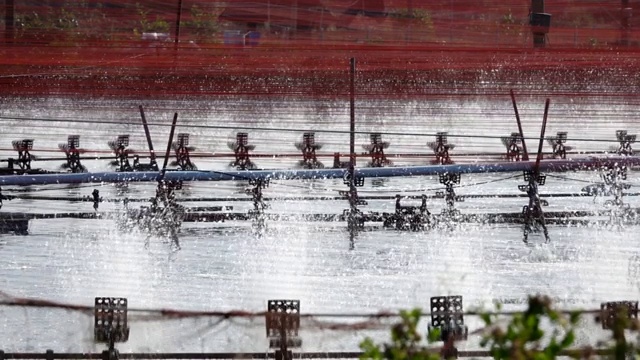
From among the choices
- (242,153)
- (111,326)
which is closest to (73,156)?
(242,153)

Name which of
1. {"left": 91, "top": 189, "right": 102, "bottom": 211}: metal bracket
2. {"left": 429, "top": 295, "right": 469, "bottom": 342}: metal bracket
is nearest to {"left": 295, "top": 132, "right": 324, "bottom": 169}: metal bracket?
{"left": 91, "top": 189, "right": 102, "bottom": 211}: metal bracket

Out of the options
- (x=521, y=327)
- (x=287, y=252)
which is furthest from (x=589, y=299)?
(x=521, y=327)

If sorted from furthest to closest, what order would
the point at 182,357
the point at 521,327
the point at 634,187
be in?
the point at 634,187
the point at 182,357
the point at 521,327

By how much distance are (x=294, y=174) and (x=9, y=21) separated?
7.24 m

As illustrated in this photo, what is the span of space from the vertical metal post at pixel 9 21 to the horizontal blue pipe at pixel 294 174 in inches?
229

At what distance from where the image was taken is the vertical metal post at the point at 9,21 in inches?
640

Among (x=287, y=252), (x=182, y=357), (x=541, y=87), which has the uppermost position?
(x=541, y=87)

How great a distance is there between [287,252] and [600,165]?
3.52 m

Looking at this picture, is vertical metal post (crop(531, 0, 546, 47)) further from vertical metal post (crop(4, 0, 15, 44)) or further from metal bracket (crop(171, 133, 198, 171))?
vertical metal post (crop(4, 0, 15, 44))

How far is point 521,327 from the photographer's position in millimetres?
3211

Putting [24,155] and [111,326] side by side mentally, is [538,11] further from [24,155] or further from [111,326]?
[111,326]

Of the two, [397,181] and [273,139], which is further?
[273,139]

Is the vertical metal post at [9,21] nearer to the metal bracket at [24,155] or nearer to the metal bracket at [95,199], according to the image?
the metal bracket at [24,155]

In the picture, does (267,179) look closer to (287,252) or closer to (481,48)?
(287,252)
